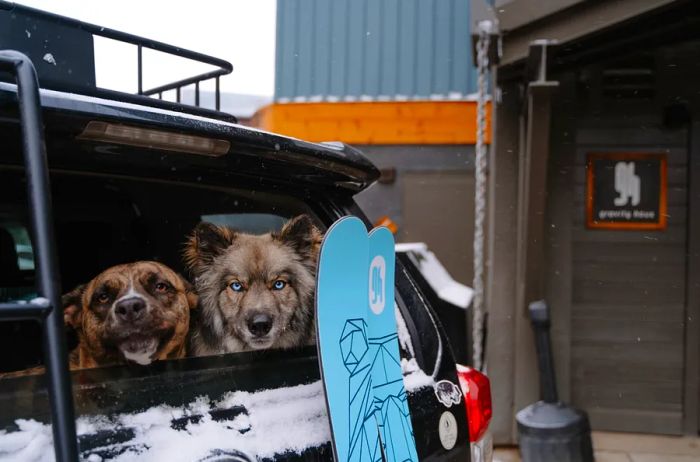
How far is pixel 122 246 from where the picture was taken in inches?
68.7

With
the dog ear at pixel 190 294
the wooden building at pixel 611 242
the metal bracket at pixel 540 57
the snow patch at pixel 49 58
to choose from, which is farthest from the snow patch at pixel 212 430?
the wooden building at pixel 611 242

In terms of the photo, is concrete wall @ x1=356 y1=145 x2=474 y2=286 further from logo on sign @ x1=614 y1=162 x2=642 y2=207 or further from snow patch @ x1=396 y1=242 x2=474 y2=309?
logo on sign @ x1=614 y1=162 x2=642 y2=207

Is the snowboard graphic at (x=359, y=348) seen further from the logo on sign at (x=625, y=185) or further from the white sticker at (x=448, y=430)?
the logo on sign at (x=625, y=185)

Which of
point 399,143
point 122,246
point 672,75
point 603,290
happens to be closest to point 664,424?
point 603,290

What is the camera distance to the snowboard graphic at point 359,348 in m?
1.60

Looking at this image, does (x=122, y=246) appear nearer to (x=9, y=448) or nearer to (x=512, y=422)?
(x=9, y=448)

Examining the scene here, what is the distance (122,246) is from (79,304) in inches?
8.5

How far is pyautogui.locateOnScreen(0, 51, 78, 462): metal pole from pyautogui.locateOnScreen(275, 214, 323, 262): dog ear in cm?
73

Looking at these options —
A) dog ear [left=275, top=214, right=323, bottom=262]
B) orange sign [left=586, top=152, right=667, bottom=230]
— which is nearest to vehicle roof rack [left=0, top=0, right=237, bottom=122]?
dog ear [left=275, top=214, right=323, bottom=262]

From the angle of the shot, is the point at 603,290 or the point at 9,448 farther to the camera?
the point at 603,290

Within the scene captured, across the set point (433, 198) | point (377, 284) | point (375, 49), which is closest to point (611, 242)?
point (433, 198)

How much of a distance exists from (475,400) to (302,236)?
0.82m

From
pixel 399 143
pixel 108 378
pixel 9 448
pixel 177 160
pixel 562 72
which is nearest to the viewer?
pixel 9 448

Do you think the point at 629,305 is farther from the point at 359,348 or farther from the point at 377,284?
the point at 359,348
